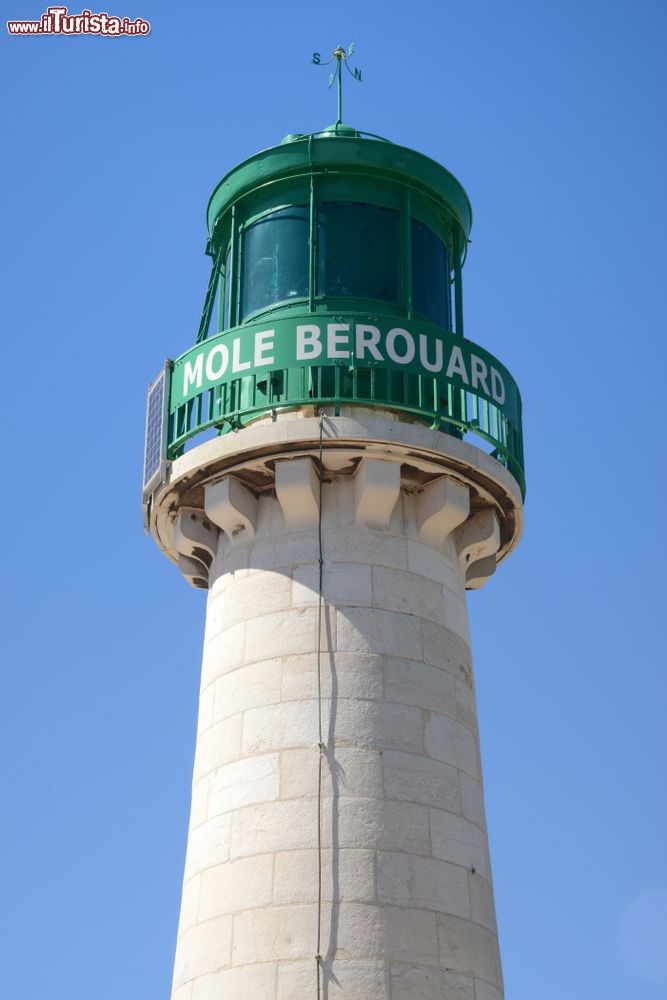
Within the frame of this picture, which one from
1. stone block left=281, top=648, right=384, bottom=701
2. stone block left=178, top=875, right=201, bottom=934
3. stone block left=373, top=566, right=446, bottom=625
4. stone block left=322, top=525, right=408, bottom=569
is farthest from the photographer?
stone block left=322, top=525, right=408, bottom=569

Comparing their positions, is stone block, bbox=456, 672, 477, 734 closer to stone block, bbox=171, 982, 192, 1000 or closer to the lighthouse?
the lighthouse

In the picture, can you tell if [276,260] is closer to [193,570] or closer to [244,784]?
[193,570]

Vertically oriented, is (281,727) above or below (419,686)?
below

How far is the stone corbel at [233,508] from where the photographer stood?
19203mm

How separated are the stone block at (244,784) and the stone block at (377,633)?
5.36 ft

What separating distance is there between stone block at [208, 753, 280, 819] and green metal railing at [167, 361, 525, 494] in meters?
4.21

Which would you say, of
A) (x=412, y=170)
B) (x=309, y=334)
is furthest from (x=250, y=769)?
(x=412, y=170)

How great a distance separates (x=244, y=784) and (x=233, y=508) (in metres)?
3.51

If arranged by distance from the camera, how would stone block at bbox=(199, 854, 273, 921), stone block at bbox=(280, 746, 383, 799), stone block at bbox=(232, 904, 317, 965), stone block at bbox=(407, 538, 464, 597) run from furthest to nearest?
stone block at bbox=(407, 538, 464, 597) < stone block at bbox=(280, 746, 383, 799) < stone block at bbox=(199, 854, 273, 921) < stone block at bbox=(232, 904, 317, 965)

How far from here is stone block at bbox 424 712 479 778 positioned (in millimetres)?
17906

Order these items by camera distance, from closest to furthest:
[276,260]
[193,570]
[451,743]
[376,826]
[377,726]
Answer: [376,826]
[377,726]
[451,743]
[276,260]
[193,570]

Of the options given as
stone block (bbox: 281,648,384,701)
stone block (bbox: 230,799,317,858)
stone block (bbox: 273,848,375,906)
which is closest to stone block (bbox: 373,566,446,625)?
stone block (bbox: 281,648,384,701)

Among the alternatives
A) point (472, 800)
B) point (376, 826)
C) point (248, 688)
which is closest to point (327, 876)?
point (376, 826)

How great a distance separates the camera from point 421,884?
16.8 metres
